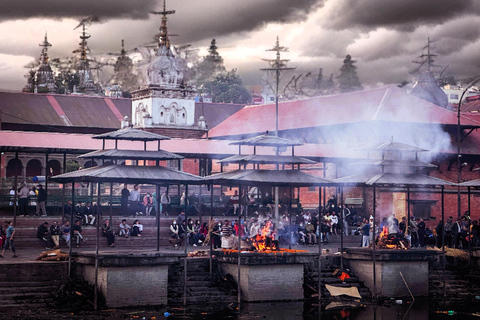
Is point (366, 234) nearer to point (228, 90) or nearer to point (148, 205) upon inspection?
point (148, 205)

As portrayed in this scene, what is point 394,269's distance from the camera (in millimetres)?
25328

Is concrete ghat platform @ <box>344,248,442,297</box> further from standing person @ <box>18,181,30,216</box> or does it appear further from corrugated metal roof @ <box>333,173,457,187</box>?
standing person @ <box>18,181,30,216</box>

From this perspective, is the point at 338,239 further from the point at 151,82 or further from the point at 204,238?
the point at 151,82

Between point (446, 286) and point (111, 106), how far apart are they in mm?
58827

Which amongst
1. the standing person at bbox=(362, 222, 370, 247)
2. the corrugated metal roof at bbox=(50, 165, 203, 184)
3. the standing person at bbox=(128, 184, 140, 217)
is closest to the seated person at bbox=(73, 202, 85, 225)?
the standing person at bbox=(128, 184, 140, 217)

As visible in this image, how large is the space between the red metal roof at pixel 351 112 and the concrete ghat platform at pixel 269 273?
2434 cm

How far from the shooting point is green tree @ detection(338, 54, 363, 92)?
423 feet

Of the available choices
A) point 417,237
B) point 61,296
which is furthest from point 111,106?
point 61,296

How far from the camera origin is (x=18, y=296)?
20844 mm

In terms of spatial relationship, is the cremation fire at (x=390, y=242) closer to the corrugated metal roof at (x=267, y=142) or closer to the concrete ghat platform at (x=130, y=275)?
the corrugated metal roof at (x=267, y=142)

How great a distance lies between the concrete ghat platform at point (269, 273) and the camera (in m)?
23.1

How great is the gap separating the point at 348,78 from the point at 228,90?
27.0 m

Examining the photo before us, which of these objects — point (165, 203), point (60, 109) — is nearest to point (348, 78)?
point (60, 109)

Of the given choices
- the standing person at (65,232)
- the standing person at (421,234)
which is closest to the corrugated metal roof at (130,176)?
the standing person at (65,232)
